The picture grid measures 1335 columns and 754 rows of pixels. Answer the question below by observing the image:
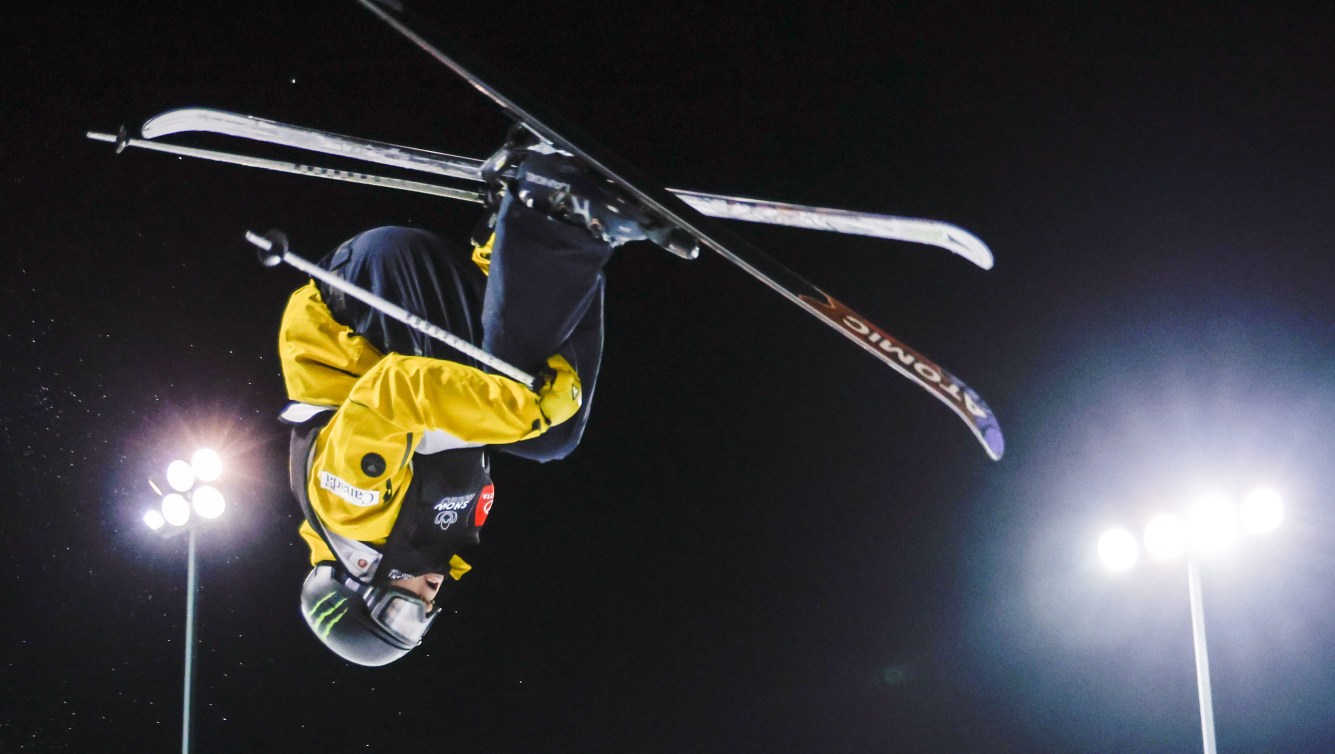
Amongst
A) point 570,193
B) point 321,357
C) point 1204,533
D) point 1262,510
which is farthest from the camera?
point 1204,533

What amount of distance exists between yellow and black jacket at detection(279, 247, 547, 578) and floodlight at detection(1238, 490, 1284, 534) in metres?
4.18

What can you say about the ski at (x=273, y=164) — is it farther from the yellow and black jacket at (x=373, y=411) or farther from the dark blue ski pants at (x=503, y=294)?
the yellow and black jacket at (x=373, y=411)

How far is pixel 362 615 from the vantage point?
2.64 m

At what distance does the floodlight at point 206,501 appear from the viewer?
493 centimetres

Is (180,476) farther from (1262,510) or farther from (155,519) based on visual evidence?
(1262,510)

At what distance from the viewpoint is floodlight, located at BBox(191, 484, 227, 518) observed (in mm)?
4926

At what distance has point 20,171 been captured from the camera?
4242 mm

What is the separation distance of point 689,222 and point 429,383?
22.7 inches

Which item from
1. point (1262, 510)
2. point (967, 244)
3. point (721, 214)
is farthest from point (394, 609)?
point (1262, 510)

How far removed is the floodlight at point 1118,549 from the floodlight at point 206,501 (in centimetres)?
422

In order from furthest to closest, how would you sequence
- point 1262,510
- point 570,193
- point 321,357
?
point 1262,510
point 321,357
point 570,193

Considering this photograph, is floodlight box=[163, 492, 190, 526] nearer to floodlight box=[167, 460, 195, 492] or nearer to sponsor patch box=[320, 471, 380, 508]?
floodlight box=[167, 460, 195, 492]

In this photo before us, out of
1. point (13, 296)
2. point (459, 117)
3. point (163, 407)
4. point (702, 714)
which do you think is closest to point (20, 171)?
point (13, 296)

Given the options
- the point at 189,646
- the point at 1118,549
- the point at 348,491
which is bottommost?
the point at 348,491
